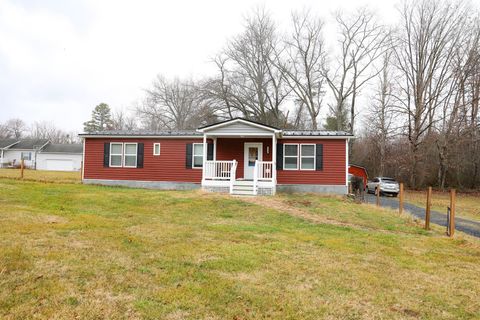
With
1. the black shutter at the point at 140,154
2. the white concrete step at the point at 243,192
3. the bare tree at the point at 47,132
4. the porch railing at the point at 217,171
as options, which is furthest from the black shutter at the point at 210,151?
the bare tree at the point at 47,132

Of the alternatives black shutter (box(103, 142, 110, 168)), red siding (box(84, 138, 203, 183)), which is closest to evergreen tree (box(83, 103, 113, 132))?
red siding (box(84, 138, 203, 183))

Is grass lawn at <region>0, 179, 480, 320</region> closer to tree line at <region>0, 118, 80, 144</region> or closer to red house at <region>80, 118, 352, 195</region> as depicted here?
red house at <region>80, 118, 352, 195</region>

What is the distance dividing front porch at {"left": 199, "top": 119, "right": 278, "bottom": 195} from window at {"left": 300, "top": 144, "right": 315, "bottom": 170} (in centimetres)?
151

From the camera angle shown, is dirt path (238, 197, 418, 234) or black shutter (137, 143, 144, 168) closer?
dirt path (238, 197, 418, 234)

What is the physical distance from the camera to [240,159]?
16266 millimetres

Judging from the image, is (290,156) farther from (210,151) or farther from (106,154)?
(106,154)

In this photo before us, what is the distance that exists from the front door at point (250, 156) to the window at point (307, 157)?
2.03 m

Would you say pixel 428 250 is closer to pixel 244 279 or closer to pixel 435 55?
pixel 244 279

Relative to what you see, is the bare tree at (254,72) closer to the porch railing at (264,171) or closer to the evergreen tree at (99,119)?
the porch railing at (264,171)

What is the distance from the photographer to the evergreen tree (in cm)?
5625

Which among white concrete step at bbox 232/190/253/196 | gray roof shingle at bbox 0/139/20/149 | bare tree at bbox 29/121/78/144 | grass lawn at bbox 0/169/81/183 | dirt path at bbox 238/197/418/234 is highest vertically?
bare tree at bbox 29/121/78/144

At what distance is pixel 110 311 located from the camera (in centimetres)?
303

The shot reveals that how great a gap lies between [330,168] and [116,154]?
35.2 ft

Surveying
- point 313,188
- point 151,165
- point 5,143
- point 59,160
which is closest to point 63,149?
point 59,160
